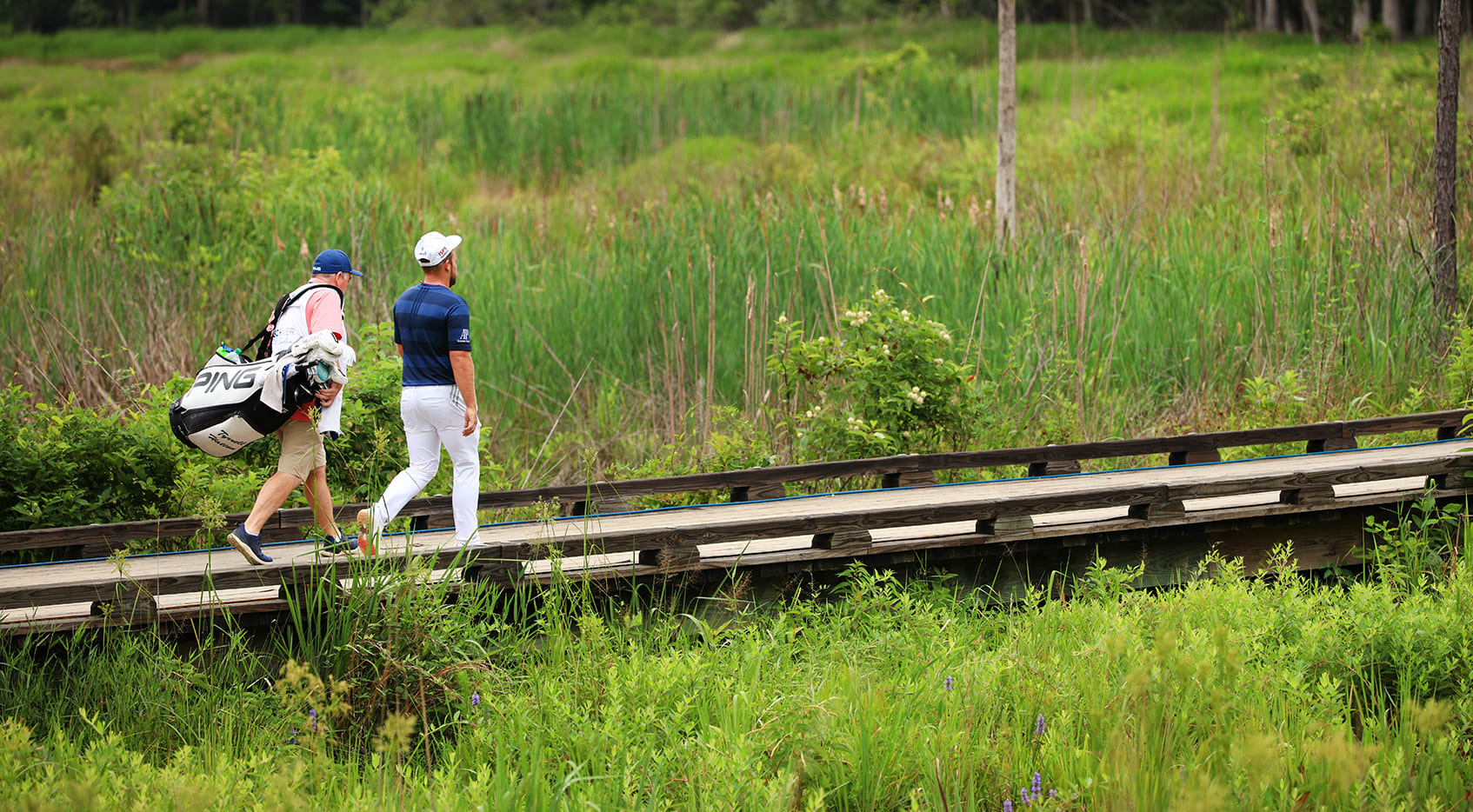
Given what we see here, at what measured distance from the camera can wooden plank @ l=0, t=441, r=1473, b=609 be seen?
4.74 meters

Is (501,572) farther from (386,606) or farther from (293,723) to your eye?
(293,723)

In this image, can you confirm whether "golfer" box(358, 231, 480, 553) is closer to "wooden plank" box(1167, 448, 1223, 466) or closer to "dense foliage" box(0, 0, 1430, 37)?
"wooden plank" box(1167, 448, 1223, 466)

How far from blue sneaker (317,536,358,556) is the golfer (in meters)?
0.12

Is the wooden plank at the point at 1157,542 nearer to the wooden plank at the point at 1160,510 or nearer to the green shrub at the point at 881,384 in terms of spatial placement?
the wooden plank at the point at 1160,510

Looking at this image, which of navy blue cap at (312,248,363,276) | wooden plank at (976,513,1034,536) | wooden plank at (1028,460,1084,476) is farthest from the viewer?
wooden plank at (1028,460,1084,476)

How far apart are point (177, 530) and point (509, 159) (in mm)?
14018

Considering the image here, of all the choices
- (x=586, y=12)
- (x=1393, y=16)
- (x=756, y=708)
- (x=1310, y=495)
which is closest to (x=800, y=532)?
(x=756, y=708)

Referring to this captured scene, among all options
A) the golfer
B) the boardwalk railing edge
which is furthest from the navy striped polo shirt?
the boardwalk railing edge

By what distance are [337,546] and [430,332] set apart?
1.08m

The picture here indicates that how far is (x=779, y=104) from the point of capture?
19.0m

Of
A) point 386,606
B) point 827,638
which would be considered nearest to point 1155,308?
point 827,638

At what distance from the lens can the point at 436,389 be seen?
17.0 ft

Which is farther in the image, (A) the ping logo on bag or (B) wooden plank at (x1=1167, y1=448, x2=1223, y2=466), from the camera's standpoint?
(B) wooden plank at (x1=1167, y1=448, x2=1223, y2=466)

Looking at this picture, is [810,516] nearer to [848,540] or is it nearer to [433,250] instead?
[848,540]
